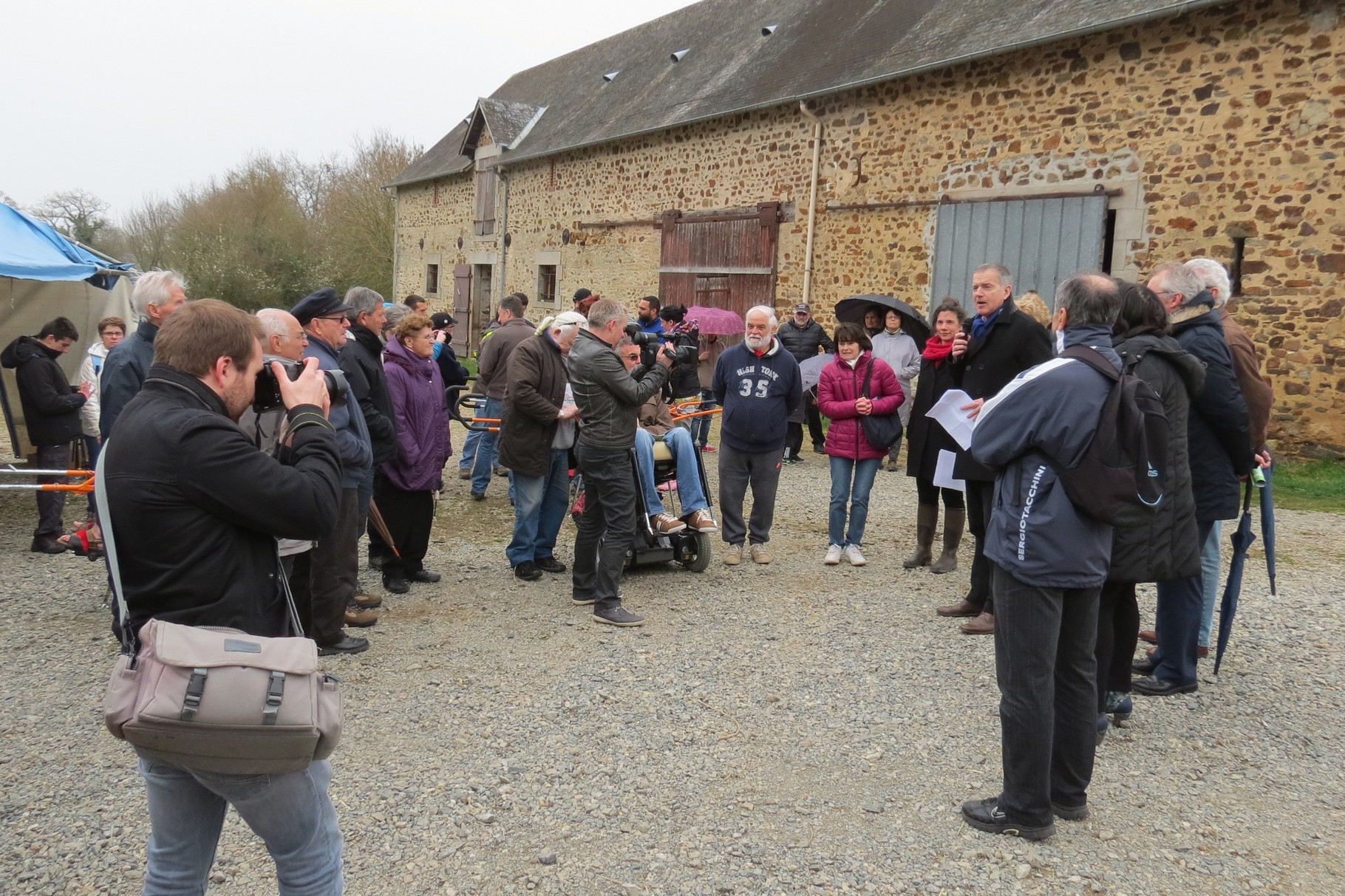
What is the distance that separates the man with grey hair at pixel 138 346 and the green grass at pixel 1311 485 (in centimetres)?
867

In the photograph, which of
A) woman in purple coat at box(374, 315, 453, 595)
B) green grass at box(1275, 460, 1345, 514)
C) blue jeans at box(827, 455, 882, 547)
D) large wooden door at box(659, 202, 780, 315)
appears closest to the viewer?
woman in purple coat at box(374, 315, 453, 595)

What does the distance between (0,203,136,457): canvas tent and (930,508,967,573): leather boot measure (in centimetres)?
661

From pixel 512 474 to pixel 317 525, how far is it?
397 cm

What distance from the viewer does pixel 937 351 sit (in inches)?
229

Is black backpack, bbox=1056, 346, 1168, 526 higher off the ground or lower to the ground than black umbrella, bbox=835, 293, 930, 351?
lower

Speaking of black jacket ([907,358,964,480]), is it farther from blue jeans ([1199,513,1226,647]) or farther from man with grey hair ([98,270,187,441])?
man with grey hair ([98,270,187,441])

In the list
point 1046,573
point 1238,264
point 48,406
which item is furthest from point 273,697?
point 1238,264

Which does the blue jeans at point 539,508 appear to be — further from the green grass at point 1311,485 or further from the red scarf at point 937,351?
the green grass at point 1311,485

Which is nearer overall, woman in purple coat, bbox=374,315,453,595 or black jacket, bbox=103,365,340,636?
black jacket, bbox=103,365,340,636

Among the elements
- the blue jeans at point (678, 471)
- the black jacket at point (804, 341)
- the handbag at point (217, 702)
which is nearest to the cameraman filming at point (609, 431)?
the blue jeans at point (678, 471)

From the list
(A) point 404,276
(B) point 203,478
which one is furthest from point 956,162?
(A) point 404,276

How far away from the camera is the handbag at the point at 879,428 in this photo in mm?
6254

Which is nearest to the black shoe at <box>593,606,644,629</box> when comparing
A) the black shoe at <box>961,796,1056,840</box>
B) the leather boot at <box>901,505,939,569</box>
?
the leather boot at <box>901,505,939,569</box>

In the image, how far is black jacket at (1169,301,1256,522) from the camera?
13.0ft
